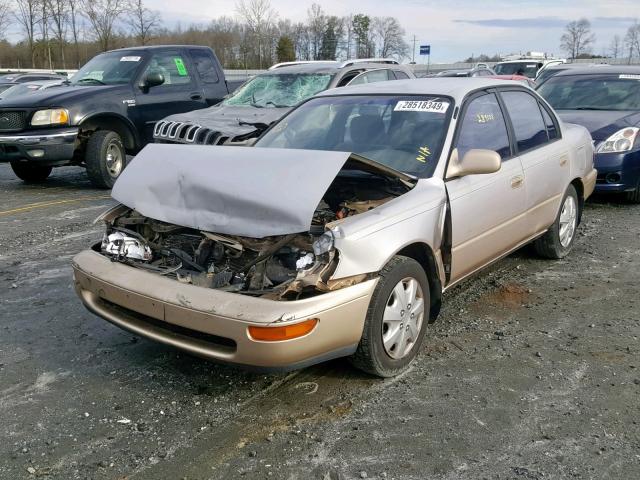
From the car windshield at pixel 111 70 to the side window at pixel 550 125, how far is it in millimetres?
6398

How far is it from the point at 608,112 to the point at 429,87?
4.90 meters

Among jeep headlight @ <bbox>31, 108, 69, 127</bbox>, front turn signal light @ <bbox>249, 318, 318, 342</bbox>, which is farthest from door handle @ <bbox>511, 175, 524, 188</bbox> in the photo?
jeep headlight @ <bbox>31, 108, 69, 127</bbox>

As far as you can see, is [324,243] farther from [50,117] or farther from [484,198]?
[50,117]

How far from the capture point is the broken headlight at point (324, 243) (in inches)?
121

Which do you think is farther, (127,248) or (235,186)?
(127,248)

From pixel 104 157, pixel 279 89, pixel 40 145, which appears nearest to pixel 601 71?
pixel 279 89

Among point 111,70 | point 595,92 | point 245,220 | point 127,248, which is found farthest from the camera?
point 111,70

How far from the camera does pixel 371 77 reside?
874 cm

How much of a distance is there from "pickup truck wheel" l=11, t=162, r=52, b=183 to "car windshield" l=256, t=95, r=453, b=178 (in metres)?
6.47

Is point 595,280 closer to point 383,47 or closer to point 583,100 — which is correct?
point 583,100

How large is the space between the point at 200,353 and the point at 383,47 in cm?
7294

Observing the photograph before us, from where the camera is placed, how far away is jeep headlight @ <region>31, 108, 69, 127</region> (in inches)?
335

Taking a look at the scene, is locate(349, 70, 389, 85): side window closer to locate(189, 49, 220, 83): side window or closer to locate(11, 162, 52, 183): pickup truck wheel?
locate(189, 49, 220, 83): side window

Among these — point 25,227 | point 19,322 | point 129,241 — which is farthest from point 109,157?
point 129,241
